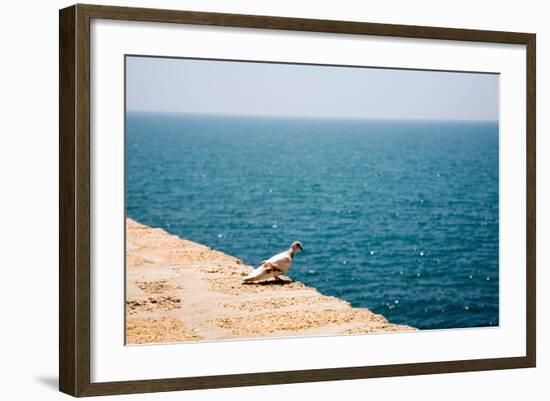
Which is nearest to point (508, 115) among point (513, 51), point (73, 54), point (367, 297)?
point (513, 51)

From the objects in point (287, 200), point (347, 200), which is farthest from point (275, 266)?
point (347, 200)

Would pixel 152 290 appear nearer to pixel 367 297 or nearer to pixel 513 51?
pixel 367 297

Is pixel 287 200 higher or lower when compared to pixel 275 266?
higher

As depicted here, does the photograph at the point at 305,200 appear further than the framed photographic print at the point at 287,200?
Yes

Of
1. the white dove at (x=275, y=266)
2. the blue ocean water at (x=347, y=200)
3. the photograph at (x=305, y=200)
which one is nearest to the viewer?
the photograph at (x=305, y=200)

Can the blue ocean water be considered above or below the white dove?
above

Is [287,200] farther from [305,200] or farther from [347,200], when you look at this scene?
[347,200]
